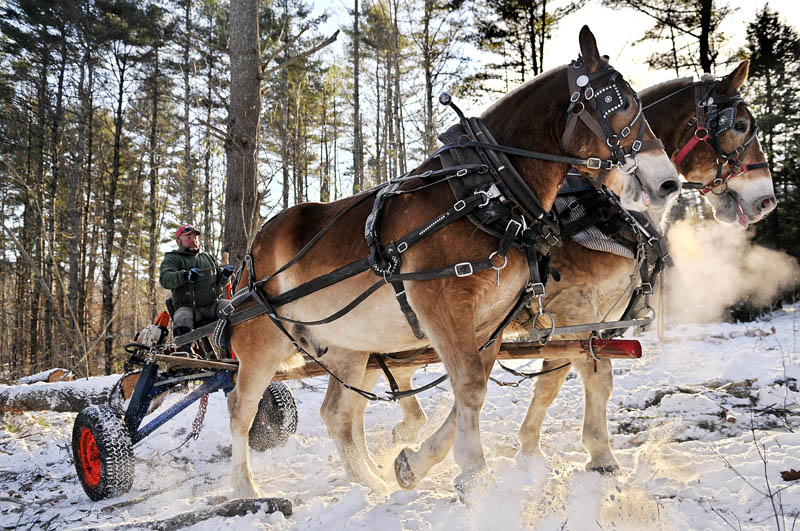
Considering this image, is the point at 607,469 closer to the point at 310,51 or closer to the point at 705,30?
the point at 310,51

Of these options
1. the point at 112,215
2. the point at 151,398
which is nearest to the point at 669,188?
the point at 151,398

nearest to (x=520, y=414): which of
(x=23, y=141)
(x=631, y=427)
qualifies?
(x=631, y=427)

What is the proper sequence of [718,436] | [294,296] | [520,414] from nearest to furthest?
[294,296] < [718,436] < [520,414]

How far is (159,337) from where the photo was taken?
4.51 metres

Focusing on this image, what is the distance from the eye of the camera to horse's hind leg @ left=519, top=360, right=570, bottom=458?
4023 millimetres

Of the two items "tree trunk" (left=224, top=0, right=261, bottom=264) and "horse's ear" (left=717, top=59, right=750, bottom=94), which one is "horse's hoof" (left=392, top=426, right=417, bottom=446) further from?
"horse's ear" (left=717, top=59, right=750, bottom=94)

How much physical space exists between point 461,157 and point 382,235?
0.62 m

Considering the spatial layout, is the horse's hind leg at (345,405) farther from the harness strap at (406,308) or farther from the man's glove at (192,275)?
the man's glove at (192,275)

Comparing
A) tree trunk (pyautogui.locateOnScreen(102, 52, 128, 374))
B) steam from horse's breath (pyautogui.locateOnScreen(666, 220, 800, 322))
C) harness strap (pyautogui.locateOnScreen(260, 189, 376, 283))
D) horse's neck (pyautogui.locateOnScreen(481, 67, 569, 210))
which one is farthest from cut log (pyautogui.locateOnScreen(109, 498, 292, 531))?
tree trunk (pyautogui.locateOnScreen(102, 52, 128, 374))

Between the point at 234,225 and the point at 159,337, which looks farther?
the point at 234,225

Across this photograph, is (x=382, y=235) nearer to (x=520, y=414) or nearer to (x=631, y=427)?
(x=631, y=427)

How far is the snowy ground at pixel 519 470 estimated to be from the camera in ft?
8.66

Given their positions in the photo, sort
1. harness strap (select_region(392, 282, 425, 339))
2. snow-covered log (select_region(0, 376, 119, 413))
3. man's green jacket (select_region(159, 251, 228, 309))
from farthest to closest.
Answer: snow-covered log (select_region(0, 376, 119, 413))
man's green jacket (select_region(159, 251, 228, 309))
harness strap (select_region(392, 282, 425, 339))

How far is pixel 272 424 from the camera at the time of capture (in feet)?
16.5
